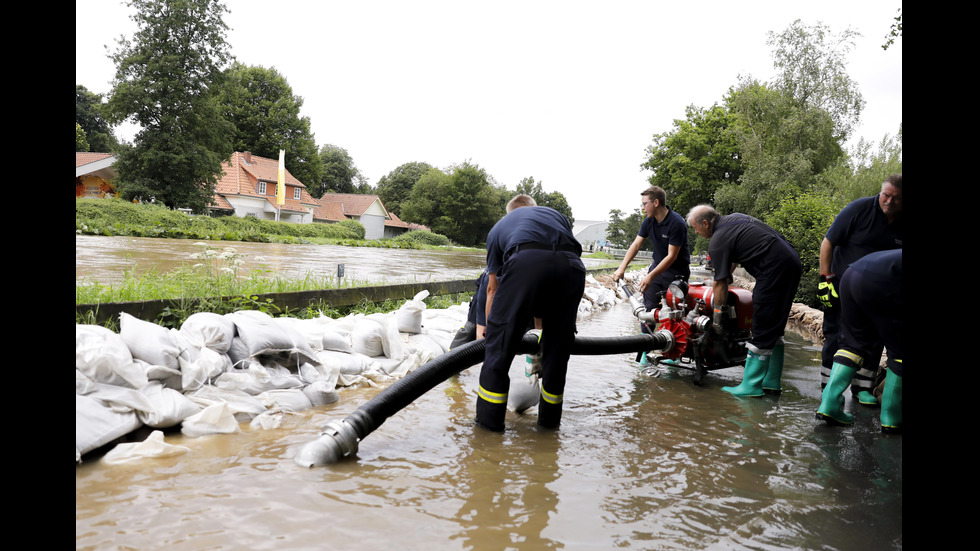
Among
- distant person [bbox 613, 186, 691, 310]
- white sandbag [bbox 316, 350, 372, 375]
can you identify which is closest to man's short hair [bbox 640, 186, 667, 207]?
distant person [bbox 613, 186, 691, 310]

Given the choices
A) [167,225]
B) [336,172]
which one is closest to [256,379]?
[167,225]

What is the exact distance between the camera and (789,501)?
2566 millimetres

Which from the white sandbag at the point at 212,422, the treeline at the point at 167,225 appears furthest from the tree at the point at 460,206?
the white sandbag at the point at 212,422

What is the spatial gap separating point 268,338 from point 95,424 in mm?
1242

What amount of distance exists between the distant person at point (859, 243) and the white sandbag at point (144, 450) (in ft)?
12.9

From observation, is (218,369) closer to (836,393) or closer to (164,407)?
(164,407)

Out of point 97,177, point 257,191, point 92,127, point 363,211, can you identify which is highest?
point 92,127

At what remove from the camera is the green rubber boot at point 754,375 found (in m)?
4.71

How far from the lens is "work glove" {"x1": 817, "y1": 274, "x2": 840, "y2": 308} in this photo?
4582 mm

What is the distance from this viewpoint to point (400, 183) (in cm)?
7081

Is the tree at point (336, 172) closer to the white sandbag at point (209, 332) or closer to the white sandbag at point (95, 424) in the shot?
the white sandbag at point (209, 332)

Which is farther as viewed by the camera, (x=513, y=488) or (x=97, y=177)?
(x=97, y=177)

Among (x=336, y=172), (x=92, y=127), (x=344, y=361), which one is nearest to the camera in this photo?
(x=344, y=361)

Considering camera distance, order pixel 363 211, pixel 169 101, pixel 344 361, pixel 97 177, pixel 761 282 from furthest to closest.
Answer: pixel 363 211 → pixel 97 177 → pixel 169 101 → pixel 761 282 → pixel 344 361
